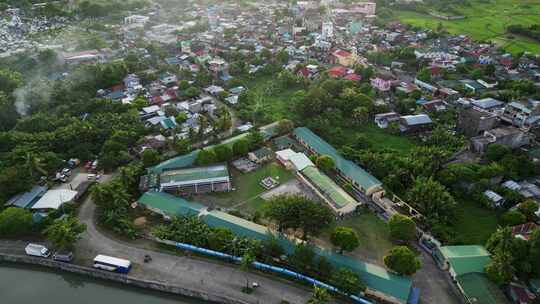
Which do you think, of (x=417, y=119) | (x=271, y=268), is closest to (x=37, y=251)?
(x=271, y=268)

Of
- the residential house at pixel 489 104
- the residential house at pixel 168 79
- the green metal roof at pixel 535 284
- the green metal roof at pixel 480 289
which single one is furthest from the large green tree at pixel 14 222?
the residential house at pixel 489 104

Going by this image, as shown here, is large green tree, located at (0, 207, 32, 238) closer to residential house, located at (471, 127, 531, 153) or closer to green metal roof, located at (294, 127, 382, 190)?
green metal roof, located at (294, 127, 382, 190)

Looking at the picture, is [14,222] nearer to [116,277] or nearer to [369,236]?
[116,277]

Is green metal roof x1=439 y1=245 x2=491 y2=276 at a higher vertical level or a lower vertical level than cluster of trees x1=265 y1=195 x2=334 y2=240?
lower

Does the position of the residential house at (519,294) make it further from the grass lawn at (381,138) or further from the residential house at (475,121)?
the residential house at (475,121)

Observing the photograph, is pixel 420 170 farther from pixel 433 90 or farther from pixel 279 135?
pixel 433 90

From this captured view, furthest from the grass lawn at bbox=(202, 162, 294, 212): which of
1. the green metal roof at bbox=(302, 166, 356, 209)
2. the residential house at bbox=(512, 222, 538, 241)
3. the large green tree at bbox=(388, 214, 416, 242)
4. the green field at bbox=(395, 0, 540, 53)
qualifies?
the green field at bbox=(395, 0, 540, 53)

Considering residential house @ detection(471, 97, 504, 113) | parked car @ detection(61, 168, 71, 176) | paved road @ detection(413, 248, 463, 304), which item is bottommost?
paved road @ detection(413, 248, 463, 304)

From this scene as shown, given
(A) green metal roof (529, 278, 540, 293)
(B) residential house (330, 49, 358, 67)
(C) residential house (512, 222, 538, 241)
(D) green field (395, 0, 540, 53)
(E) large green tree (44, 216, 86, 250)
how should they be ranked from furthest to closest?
(D) green field (395, 0, 540, 53) < (B) residential house (330, 49, 358, 67) < (C) residential house (512, 222, 538, 241) < (E) large green tree (44, 216, 86, 250) < (A) green metal roof (529, 278, 540, 293)
